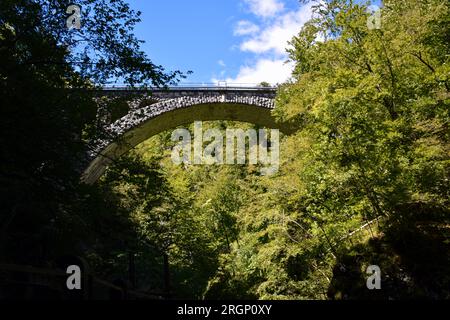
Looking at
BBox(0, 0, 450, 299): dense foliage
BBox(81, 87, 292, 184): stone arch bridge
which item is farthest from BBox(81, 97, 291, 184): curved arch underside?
BBox(0, 0, 450, 299): dense foliage

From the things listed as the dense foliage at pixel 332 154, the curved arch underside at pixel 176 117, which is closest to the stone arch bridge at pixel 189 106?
the curved arch underside at pixel 176 117

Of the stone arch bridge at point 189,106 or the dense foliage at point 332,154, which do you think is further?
the stone arch bridge at point 189,106

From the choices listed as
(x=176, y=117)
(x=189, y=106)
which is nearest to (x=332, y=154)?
(x=189, y=106)

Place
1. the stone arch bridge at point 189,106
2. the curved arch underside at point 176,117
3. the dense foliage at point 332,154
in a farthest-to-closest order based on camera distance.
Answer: the stone arch bridge at point 189,106
the curved arch underside at point 176,117
the dense foliage at point 332,154

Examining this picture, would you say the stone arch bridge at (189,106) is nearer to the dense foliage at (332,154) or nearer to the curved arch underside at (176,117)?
the curved arch underside at (176,117)

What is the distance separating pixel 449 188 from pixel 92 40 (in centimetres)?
792

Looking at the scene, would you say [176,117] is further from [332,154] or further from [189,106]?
[332,154]

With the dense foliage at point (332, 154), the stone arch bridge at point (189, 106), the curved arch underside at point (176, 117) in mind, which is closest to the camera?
the dense foliage at point (332, 154)

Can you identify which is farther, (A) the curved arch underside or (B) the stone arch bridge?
(B) the stone arch bridge

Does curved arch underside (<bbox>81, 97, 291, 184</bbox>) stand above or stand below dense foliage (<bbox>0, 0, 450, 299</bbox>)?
above

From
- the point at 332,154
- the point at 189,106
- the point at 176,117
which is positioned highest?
the point at 189,106

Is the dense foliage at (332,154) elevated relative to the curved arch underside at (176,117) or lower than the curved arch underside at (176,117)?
lower

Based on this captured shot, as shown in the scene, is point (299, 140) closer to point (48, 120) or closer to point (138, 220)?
point (48, 120)

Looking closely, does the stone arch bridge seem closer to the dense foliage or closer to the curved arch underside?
the curved arch underside
